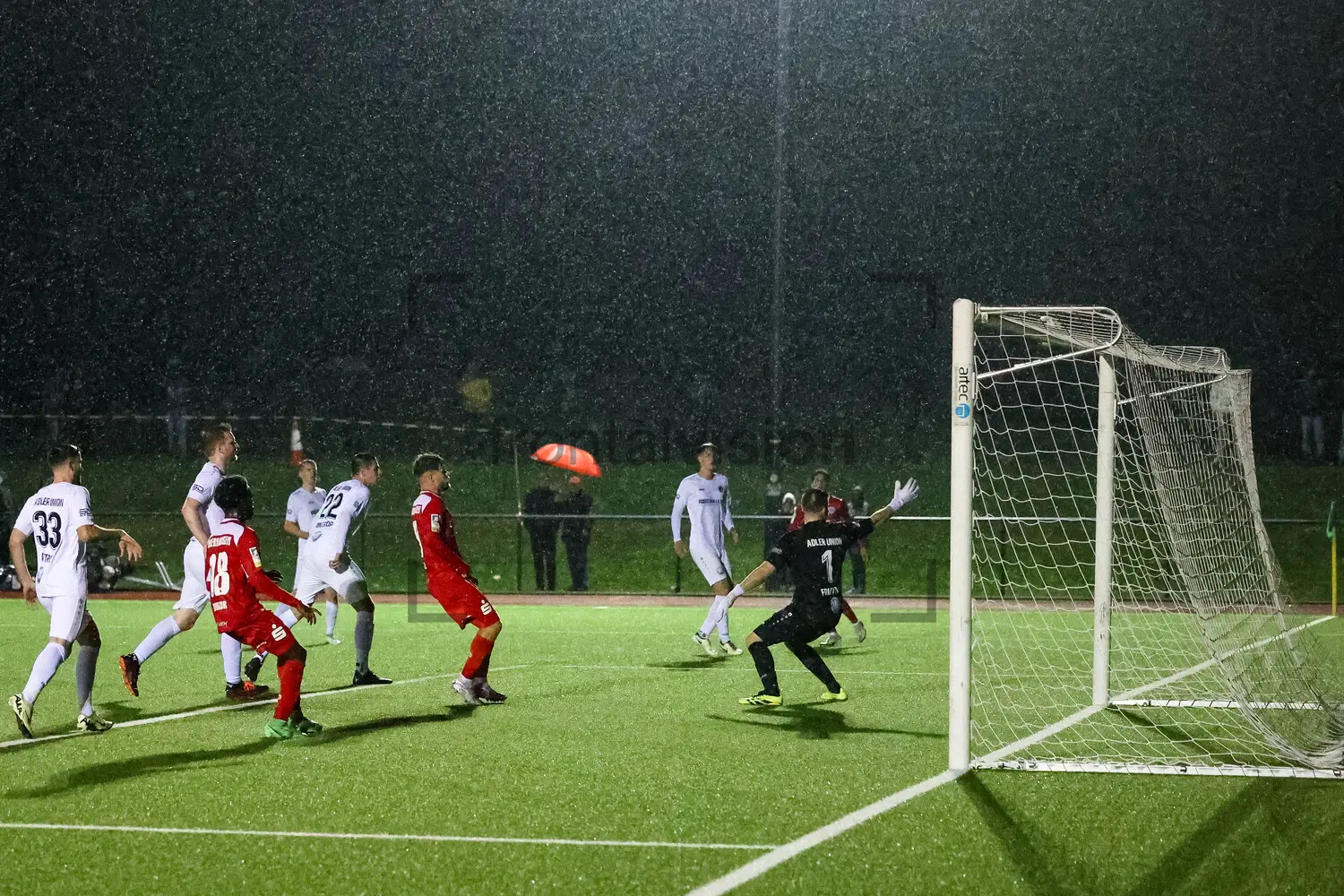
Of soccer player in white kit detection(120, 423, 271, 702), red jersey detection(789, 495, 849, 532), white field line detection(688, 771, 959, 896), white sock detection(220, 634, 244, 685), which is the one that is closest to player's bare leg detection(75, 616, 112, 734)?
soccer player in white kit detection(120, 423, 271, 702)

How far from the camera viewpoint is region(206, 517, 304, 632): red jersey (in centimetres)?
832

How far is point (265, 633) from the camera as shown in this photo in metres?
8.34

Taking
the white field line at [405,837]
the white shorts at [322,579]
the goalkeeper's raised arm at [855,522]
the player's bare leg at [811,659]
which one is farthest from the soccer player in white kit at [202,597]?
the player's bare leg at [811,659]

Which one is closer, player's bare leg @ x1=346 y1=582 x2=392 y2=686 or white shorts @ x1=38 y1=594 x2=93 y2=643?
white shorts @ x1=38 y1=594 x2=93 y2=643

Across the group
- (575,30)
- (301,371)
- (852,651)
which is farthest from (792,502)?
(575,30)

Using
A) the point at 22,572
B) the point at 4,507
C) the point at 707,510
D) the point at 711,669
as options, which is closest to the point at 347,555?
the point at 711,669

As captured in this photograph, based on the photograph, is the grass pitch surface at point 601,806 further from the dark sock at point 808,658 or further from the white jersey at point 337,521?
the white jersey at point 337,521

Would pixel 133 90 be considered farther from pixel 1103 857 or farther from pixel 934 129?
pixel 1103 857

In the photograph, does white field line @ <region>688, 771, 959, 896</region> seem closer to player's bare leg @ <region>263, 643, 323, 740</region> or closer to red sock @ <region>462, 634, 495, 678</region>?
player's bare leg @ <region>263, 643, 323, 740</region>

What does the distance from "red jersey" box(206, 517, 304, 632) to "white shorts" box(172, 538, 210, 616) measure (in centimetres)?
208

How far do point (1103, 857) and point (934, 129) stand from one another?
42984 mm

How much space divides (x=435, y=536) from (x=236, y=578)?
1759 mm

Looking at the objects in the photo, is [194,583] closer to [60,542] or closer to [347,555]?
[347,555]

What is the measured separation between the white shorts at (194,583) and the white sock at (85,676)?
159 cm
